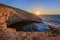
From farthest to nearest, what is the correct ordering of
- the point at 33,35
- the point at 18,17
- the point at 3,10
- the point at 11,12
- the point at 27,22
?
the point at 27,22 → the point at 18,17 → the point at 11,12 → the point at 3,10 → the point at 33,35

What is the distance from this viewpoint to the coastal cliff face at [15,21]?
13.3 ft

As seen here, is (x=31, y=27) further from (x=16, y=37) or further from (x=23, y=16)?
(x=16, y=37)

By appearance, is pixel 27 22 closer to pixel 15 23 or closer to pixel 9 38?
pixel 15 23

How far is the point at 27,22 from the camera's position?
6.37m

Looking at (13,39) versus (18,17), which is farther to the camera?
(18,17)

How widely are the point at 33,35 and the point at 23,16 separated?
2.00 metres

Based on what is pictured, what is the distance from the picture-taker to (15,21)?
234 inches

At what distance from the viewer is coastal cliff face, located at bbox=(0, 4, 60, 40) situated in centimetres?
407

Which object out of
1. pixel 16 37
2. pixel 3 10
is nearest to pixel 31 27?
pixel 3 10

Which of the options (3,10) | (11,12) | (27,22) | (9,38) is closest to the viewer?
(9,38)

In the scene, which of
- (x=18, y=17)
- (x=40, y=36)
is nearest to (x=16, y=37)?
(x=40, y=36)

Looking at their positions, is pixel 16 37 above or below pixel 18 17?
below

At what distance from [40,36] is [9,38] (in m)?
1.05

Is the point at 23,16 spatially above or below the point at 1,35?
above
